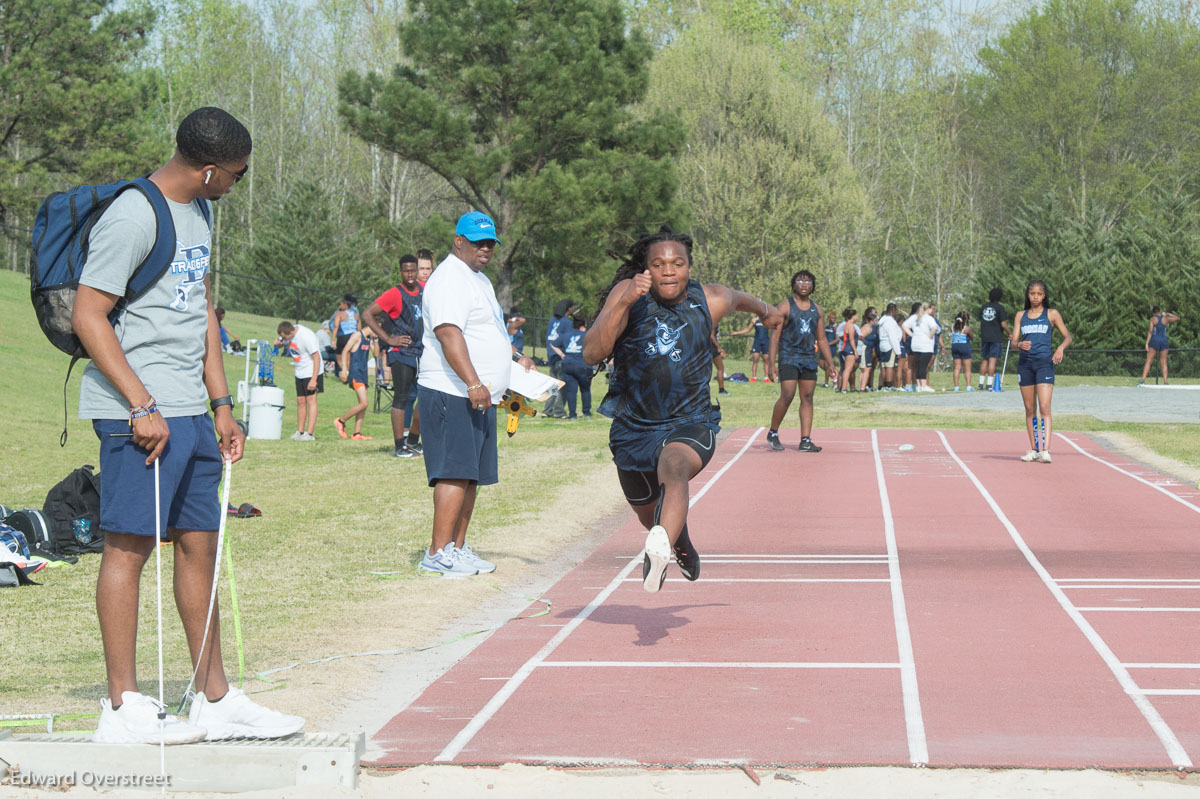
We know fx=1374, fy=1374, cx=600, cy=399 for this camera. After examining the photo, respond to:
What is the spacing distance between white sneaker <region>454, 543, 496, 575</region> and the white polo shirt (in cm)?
99

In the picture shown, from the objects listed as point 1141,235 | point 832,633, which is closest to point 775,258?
point 1141,235

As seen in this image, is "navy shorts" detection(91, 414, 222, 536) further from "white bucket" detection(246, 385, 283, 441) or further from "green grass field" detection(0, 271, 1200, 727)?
"white bucket" detection(246, 385, 283, 441)

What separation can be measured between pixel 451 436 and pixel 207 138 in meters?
3.65

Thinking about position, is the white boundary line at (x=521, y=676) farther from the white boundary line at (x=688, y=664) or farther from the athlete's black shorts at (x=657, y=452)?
the athlete's black shorts at (x=657, y=452)

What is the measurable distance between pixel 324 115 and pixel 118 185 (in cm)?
5543

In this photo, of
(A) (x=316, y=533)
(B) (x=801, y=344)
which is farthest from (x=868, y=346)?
(A) (x=316, y=533)

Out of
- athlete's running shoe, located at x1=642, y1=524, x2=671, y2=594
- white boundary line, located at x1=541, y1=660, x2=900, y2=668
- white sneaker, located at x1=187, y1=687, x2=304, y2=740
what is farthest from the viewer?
white boundary line, located at x1=541, y1=660, x2=900, y2=668

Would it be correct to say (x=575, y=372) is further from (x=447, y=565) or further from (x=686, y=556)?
(x=686, y=556)

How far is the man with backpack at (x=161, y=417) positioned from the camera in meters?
4.19

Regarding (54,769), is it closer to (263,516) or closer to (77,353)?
(77,353)

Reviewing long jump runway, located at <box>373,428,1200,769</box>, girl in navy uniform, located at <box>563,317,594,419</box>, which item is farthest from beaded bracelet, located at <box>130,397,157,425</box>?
girl in navy uniform, located at <box>563,317,594,419</box>

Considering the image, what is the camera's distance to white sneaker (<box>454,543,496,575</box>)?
8.18 meters

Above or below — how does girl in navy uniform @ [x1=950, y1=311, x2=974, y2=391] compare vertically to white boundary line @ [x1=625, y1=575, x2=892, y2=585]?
above

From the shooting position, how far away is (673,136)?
3691 cm
